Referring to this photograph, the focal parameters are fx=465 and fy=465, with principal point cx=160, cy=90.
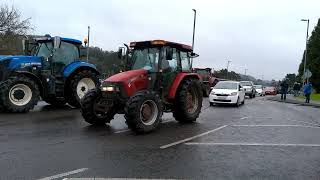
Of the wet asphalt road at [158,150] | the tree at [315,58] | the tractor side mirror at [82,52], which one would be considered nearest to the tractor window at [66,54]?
the tractor side mirror at [82,52]

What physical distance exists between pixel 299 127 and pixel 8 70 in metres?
10.3

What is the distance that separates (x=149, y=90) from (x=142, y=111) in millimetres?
1144

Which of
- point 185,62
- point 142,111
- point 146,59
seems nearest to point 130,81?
point 142,111

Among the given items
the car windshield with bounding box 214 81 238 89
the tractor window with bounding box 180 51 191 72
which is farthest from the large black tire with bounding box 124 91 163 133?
the car windshield with bounding box 214 81 238 89

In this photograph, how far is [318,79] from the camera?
65.4m

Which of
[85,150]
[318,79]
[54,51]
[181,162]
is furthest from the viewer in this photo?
[318,79]

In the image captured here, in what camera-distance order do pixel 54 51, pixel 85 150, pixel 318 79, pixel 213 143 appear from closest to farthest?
1. pixel 85 150
2. pixel 213 143
3. pixel 54 51
4. pixel 318 79

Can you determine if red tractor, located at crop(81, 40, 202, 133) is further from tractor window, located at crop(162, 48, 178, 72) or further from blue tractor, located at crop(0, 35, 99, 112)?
blue tractor, located at crop(0, 35, 99, 112)

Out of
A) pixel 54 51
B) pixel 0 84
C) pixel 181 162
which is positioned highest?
pixel 54 51

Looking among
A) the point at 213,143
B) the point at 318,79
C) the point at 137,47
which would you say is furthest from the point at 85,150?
the point at 318,79

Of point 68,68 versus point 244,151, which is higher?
point 68,68

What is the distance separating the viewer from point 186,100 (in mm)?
14789

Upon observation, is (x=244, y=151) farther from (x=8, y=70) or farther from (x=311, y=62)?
(x=311, y=62)

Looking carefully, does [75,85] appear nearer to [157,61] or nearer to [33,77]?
[33,77]
